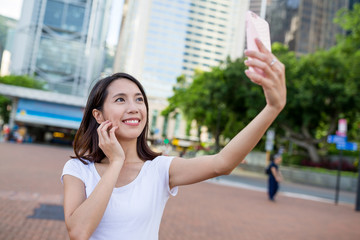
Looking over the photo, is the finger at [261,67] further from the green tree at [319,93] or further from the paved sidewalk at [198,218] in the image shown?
the green tree at [319,93]

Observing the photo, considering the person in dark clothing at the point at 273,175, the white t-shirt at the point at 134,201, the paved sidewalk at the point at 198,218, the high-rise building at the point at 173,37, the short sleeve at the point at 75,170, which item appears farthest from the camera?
the high-rise building at the point at 173,37

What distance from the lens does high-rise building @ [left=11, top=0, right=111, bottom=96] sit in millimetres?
63812

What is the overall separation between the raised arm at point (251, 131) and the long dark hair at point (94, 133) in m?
0.35

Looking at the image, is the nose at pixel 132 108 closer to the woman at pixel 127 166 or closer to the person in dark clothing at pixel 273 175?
the woman at pixel 127 166

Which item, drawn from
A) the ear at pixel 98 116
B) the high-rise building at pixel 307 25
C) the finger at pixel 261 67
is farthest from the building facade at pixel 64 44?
the finger at pixel 261 67

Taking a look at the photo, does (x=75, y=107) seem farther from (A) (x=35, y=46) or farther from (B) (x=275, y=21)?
(B) (x=275, y=21)

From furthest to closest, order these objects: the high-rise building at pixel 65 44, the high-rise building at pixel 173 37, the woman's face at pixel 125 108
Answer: the high-rise building at pixel 173 37
the high-rise building at pixel 65 44
the woman's face at pixel 125 108

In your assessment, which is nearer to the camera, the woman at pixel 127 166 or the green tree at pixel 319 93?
the woman at pixel 127 166

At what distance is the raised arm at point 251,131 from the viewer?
1.25 m

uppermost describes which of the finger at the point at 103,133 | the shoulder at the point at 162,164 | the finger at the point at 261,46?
the finger at the point at 261,46

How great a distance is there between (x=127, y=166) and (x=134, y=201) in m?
0.32

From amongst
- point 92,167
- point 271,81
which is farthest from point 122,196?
point 271,81

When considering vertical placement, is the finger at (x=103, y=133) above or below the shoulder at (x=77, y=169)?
above

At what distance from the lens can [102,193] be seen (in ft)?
5.17
